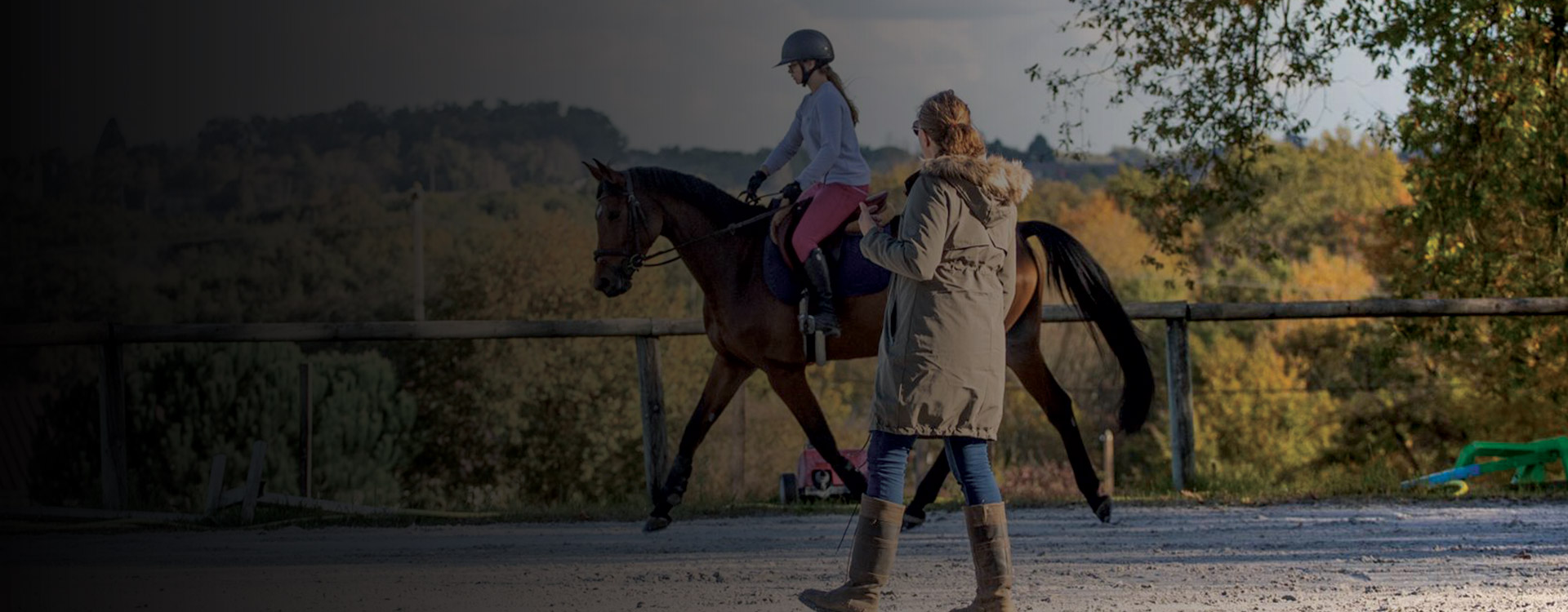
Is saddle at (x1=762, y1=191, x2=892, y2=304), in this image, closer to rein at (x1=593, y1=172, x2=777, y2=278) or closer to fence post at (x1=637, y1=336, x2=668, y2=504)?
rein at (x1=593, y1=172, x2=777, y2=278)

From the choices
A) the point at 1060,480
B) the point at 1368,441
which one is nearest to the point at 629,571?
the point at 1368,441

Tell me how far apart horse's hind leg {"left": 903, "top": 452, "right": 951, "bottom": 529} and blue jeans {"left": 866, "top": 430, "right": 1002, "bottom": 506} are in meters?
2.53

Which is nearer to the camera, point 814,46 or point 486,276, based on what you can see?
point 814,46

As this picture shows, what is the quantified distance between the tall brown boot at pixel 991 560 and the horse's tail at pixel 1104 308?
11.2 feet

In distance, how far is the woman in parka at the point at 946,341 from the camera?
15.3ft

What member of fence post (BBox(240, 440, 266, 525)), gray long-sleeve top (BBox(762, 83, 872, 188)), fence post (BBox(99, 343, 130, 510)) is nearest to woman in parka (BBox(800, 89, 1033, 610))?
gray long-sleeve top (BBox(762, 83, 872, 188))

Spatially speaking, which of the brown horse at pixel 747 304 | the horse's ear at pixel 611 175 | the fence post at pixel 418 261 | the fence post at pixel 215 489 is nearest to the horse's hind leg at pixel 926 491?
the brown horse at pixel 747 304

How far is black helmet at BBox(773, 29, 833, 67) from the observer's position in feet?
24.3

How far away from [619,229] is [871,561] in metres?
3.34

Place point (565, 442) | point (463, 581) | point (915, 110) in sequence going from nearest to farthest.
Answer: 1. point (915, 110)
2. point (463, 581)
3. point (565, 442)

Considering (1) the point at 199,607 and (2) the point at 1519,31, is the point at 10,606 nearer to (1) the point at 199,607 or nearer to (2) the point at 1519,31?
(1) the point at 199,607

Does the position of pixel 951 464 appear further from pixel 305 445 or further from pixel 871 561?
pixel 305 445

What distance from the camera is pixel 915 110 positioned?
4.97 meters

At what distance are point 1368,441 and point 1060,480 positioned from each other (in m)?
8.45
